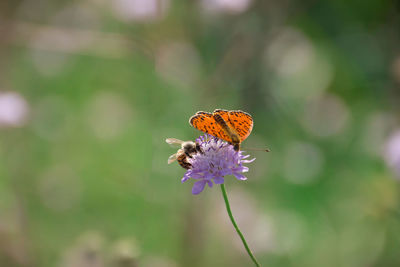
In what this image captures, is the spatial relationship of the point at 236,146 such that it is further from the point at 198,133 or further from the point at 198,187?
the point at 198,133

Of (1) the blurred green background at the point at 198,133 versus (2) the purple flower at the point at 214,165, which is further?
(1) the blurred green background at the point at 198,133

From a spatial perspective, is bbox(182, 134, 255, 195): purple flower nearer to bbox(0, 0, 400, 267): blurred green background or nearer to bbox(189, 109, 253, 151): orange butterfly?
bbox(189, 109, 253, 151): orange butterfly

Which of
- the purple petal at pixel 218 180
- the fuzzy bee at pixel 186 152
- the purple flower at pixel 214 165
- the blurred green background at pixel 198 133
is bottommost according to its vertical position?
the purple petal at pixel 218 180

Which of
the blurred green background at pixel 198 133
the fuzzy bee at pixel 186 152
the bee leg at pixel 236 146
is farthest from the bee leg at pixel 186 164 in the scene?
the blurred green background at pixel 198 133

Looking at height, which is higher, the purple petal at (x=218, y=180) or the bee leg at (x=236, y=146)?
the bee leg at (x=236, y=146)

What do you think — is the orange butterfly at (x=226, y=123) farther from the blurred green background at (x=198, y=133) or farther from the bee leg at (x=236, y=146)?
the blurred green background at (x=198, y=133)

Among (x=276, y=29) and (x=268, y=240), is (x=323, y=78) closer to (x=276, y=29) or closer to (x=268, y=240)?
(x=276, y=29)
